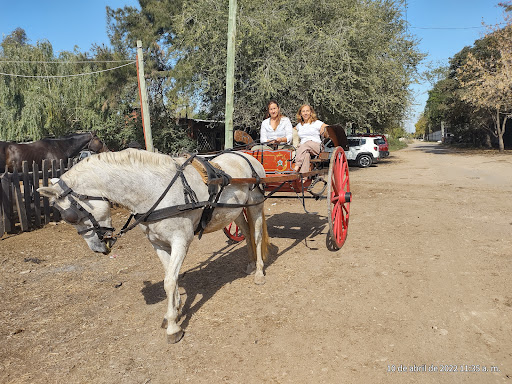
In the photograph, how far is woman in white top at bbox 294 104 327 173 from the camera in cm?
545

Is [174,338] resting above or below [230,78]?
below

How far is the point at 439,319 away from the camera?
3.52m

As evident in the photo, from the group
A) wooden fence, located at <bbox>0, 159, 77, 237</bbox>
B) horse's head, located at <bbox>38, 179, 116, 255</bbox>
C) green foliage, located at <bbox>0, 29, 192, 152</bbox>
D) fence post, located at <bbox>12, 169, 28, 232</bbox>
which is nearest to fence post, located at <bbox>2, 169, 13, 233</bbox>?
wooden fence, located at <bbox>0, 159, 77, 237</bbox>

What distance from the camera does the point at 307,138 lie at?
6047 millimetres

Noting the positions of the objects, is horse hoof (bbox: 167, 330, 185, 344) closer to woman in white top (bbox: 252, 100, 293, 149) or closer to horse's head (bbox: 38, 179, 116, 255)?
horse's head (bbox: 38, 179, 116, 255)

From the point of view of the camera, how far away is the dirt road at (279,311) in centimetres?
291

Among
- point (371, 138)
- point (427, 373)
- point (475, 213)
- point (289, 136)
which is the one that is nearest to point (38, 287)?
point (289, 136)

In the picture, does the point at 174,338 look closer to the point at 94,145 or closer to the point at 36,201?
the point at 36,201

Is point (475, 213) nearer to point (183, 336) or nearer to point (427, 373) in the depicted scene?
point (427, 373)

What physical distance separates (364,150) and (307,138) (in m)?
16.5

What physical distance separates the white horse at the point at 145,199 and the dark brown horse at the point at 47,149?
9222 mm

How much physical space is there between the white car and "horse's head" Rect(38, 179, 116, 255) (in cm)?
1964

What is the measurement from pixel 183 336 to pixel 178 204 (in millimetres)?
1276

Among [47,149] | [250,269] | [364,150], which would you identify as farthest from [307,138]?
[364,150]
